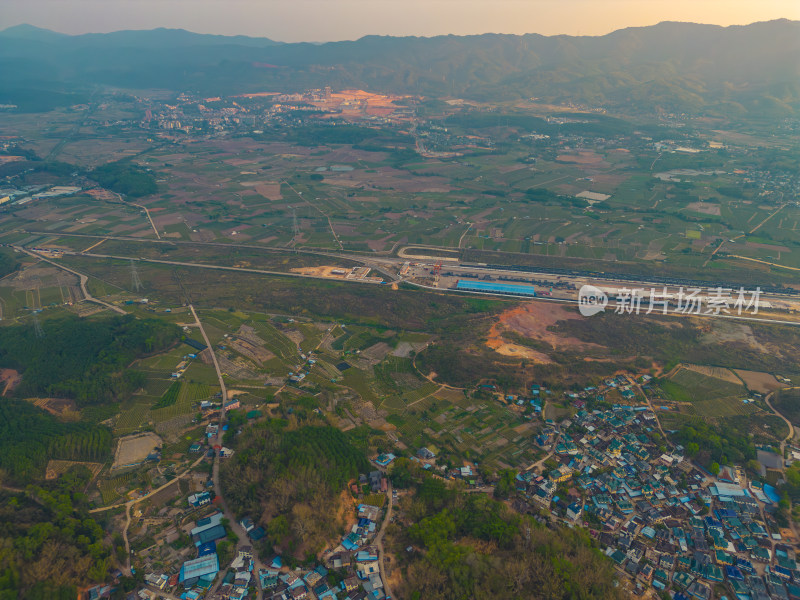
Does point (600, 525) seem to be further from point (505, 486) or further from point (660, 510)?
point (505, 486)

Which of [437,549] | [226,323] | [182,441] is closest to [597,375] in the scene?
[437,549]

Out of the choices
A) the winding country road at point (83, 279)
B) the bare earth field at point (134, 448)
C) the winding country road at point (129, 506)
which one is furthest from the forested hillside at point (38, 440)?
the winding country road at point (83, 279)

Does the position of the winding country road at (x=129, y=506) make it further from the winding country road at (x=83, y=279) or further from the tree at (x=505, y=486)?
the winding country road at (x=83, y=279)

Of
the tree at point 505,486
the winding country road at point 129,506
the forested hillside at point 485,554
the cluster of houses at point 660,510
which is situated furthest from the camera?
the tree at point 505,486

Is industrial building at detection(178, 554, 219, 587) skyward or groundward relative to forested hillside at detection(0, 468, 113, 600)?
groundward

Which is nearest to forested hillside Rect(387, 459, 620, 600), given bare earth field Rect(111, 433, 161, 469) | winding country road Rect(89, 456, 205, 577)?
winding country road Rect(89, 456, 205, 577)

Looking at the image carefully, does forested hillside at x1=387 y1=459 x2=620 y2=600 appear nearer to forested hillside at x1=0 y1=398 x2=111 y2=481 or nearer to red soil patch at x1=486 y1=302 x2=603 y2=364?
red soil patch at x1=486 y1=302 x2=603 y2=364
